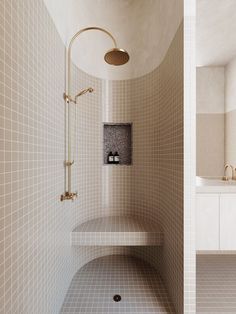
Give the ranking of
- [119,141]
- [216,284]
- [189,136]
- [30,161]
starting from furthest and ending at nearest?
[119,141], [216,284], [189,136], [30,161]

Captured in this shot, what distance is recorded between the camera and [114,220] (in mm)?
2254

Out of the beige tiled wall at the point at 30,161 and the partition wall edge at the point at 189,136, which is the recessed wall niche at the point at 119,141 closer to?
the beige tiled wall at the point at 30,161

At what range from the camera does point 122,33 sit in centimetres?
239

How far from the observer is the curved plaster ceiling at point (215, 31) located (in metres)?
2.05

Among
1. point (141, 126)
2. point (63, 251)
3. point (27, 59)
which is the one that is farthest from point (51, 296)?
point (141, 126)

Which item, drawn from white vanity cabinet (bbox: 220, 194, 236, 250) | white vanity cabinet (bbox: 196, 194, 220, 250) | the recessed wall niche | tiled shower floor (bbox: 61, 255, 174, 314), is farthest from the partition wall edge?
the recessed wall niche

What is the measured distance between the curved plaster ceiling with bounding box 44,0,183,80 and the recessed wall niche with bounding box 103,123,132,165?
22.5 inches

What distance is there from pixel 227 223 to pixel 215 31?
6.77 feet

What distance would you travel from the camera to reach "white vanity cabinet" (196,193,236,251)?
214 cm

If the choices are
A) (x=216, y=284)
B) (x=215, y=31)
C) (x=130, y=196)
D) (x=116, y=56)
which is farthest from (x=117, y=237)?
(x=215, y=31)

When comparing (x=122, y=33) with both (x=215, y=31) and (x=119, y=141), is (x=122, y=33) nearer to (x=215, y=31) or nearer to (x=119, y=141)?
(x=215, y=31)

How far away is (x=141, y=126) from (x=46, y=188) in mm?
1380

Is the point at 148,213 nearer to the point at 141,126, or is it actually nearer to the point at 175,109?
the point at 141,126

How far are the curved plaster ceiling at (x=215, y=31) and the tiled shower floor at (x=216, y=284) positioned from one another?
8.09 ft
